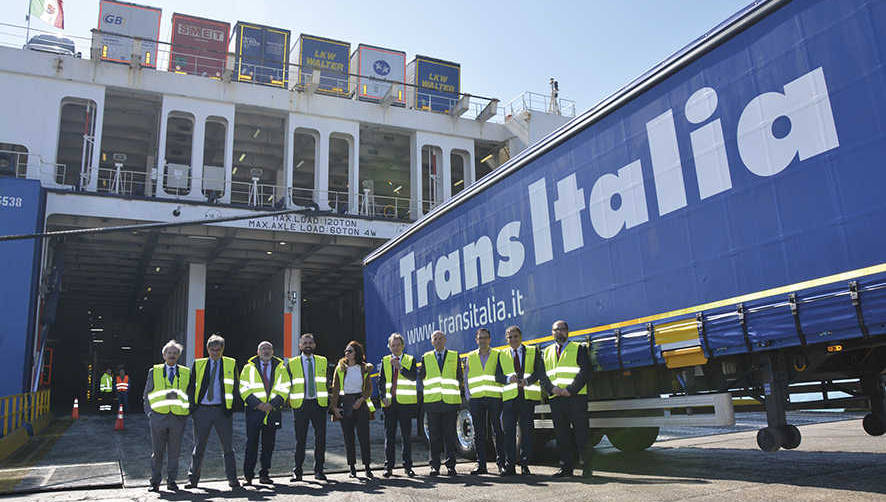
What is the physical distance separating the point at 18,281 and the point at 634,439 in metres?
18.3

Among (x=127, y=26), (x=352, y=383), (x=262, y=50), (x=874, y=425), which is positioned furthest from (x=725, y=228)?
(x=127, y=26)

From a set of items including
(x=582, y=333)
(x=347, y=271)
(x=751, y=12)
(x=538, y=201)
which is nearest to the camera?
(x=751, y=12)

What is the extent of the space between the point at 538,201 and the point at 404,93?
2724cm

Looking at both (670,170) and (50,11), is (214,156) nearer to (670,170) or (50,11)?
(50,11)

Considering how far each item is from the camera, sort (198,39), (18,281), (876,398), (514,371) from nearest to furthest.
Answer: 1. (876,398)
2. (514,371)
3. (18,281)
4. (198,39)

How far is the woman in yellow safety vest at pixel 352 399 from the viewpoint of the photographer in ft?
27.6

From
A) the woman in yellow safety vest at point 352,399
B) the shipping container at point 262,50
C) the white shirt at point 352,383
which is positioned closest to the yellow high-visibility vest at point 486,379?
the woman in yellow safety vest at point 352,399

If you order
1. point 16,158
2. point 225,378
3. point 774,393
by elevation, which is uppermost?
point 16,158

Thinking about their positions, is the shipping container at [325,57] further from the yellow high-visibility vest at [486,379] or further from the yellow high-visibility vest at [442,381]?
the yellow high-visibility vest at [486,379]

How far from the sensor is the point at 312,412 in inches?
326

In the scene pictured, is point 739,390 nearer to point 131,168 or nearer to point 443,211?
point 443,211

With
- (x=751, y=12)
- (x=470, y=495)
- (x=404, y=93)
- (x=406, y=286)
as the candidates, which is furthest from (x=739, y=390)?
(x=404, y=93)

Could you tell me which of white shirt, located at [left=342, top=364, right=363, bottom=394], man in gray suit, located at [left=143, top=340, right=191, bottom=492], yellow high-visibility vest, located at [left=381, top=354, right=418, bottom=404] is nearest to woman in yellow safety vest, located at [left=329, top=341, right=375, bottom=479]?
white shirt, located at [left=342, top=364, right=363, bottom=394]

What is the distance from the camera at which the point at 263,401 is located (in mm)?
8172
